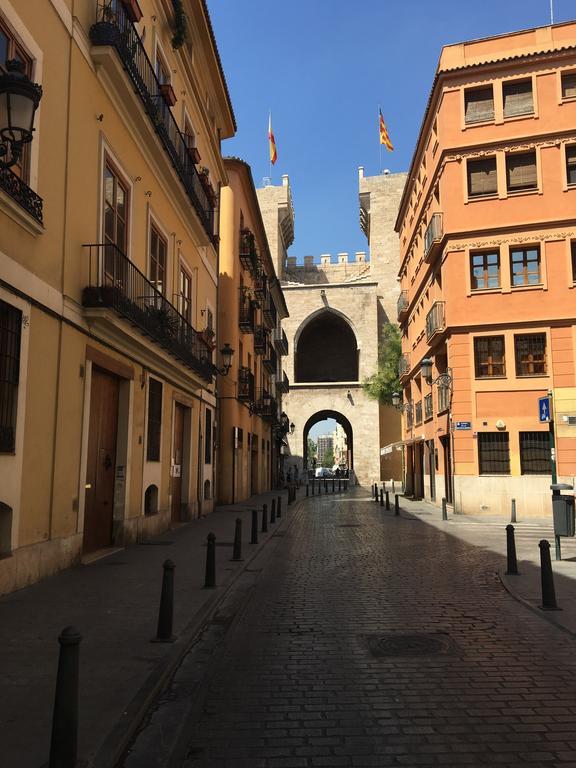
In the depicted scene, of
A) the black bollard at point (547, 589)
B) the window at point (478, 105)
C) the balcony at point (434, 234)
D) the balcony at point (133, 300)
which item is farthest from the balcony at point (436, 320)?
the black bollard at point (547, 589)

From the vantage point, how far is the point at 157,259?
15266 mm

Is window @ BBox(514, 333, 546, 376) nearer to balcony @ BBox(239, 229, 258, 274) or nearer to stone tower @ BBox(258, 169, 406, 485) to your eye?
balcony @ BBox(239, 229, 258, 274)

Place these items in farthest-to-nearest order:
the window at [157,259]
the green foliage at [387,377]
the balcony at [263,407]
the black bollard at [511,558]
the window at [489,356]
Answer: the green foliage at [387,377], the balcony at [263,407], the window at [489,356], the window at [157,259], the black bollard at [511,558]

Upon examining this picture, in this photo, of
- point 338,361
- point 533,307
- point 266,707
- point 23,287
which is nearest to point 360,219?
point 338,361

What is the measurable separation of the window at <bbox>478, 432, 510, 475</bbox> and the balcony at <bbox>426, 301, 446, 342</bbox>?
14.1ft

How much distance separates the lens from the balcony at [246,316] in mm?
27950

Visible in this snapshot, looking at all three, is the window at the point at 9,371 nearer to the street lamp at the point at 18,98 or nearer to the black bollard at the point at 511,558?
the street lamp at the point at 18,98

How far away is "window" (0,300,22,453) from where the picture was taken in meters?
7.86

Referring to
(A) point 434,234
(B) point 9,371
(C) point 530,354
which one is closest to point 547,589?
(B) point 9,371

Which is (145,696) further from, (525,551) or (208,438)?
(208,438)

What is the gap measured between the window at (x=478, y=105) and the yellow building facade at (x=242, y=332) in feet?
31.7

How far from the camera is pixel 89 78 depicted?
35.2 feet

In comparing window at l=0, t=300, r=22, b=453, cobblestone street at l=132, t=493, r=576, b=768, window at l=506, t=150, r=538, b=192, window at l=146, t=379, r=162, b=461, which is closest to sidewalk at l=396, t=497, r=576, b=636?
cobblestone street at l=132, t=493, r=576, b=768

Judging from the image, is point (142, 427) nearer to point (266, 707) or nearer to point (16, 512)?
point (16, 512)
